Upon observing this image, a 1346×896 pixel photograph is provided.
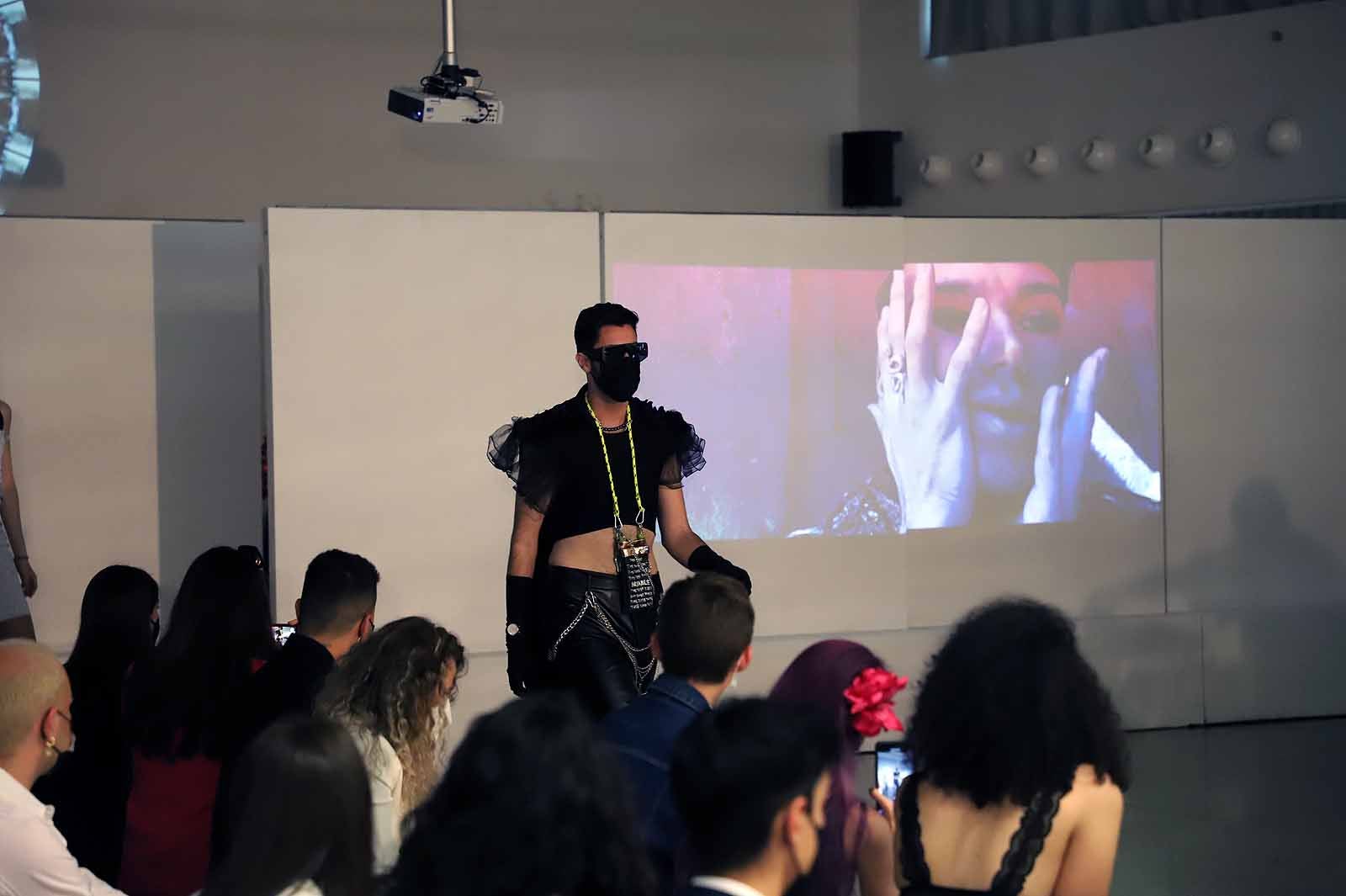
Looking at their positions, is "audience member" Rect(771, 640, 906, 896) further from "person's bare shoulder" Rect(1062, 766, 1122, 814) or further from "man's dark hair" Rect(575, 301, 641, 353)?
"man's dark hair" Rect(575, 301, 641, 353)

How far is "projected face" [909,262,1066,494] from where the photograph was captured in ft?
19.6

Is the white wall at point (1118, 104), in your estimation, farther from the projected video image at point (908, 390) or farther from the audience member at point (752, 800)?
the audience member at point (752, 800)

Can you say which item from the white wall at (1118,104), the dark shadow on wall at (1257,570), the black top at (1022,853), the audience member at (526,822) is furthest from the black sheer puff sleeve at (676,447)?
the white wall at (1118,104)

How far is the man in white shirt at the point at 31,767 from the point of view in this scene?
7.56ft

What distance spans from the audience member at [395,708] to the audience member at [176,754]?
0.30m

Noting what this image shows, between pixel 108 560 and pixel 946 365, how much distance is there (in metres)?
3.20

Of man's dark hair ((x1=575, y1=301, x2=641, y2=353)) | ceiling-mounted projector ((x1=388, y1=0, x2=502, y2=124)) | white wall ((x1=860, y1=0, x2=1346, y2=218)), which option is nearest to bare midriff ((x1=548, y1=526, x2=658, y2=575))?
man's dark hair ((x1=575, y1=301, x2=641, y2=353))

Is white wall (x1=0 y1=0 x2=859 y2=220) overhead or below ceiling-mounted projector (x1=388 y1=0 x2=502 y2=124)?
overhead

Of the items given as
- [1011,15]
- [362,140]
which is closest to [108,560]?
[362,140]

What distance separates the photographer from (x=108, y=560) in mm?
5746

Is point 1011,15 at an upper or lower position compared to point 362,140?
upper

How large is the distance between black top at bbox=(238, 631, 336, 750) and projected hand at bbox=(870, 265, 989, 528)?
323cm

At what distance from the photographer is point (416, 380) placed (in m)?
5.45

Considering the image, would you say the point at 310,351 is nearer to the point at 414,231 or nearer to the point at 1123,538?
the point at 414,231
